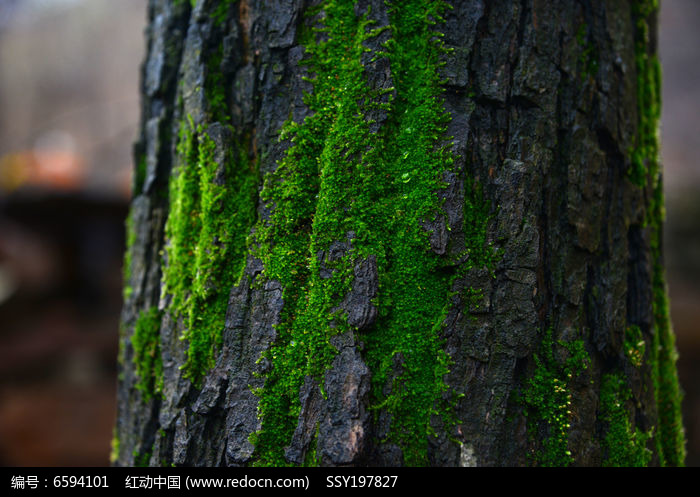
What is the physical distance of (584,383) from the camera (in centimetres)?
95

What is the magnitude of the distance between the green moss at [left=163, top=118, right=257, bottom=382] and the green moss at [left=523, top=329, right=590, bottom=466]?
68cm

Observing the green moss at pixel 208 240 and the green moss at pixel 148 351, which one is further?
the green moss at pixel 148 351

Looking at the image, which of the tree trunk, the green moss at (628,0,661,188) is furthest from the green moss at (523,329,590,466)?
the green moss at (628,0,661,188)

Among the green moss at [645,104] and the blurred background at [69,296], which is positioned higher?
the green moss at [645,104]

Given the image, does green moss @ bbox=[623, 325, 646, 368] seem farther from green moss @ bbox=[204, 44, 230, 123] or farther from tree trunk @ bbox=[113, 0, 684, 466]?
green moss @ bbox=[204, 44, 230, 123]

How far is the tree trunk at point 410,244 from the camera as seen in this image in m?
0.90

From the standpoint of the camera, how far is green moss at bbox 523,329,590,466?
2.98 ft

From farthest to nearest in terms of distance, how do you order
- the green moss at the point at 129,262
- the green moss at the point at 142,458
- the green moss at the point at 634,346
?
the green moss at the point at 129,262, the green moss at the point at 142,458, the green moss at the point at 634,346

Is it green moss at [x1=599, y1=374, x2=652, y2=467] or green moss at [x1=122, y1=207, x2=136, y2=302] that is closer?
green moss at [x1=599, y1=374, x2=652, y2=467]

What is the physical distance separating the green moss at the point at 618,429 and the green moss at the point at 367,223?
39 cm

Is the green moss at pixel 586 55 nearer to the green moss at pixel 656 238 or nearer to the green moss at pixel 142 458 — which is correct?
the green moss at pixel 656 238

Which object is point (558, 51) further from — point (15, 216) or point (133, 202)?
point (15, 216)

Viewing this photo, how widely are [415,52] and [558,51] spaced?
1.07 feet

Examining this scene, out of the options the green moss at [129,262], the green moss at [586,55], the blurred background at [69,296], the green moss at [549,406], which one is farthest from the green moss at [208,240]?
the blurred background at [69,296]
